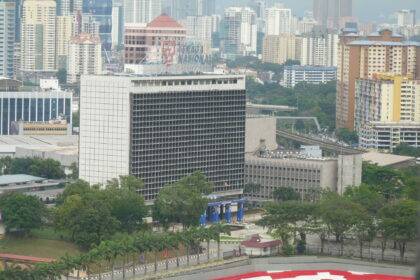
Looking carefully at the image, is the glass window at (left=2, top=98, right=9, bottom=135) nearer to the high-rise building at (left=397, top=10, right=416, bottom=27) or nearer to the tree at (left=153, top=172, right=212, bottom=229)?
the tree at (left=153, top=172, right=212, bottom=229)

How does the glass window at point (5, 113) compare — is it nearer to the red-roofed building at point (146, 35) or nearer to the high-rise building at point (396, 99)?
the red-roofed building at point (146, 35)

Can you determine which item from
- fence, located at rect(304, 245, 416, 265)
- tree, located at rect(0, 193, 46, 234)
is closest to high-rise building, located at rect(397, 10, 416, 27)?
fence, located at rect(304, 245, 416, 265)

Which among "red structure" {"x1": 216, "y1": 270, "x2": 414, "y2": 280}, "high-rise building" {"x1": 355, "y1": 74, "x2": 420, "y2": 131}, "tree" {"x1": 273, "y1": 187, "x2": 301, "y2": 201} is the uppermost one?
"high-rise building" {"x1": 355, "y1": 74, "x2": 420, "y2": 131}

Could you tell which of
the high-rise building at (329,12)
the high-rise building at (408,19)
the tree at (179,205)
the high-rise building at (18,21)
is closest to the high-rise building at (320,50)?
the high-rise building at (329,12)

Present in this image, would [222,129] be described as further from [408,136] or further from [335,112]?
[335,112]

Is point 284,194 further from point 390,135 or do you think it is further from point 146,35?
point 146,35

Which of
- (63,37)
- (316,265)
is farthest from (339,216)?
(63,37)

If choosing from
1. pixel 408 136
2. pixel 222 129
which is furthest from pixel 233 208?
pixel 408 136
